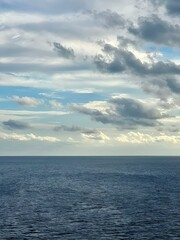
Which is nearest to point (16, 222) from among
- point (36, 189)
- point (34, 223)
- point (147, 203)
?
point (34, 223)

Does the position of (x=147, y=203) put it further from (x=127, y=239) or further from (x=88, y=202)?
(x=127, y=239)

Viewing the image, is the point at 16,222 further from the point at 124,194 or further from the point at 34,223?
the point at 124,194

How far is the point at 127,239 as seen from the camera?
3086 inches

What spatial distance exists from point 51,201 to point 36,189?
3816 cm

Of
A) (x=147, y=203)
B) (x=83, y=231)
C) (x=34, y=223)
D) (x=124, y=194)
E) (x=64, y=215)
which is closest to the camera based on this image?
(x=83, y=231)

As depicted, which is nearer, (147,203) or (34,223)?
(34,223)

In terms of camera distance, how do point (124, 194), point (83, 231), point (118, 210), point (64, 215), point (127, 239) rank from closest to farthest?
point (127, 239) < point (83, 231) < point (64, 215) < point (118, 210) < point (124, 194)

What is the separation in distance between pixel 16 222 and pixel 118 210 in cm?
2946

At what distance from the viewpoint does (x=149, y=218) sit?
325 feet

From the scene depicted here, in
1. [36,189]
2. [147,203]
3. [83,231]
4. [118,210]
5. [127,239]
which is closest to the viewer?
[127,239]

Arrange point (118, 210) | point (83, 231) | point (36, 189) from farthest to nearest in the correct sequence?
point (36, 189)
point (118, 210)
point (83, 231)

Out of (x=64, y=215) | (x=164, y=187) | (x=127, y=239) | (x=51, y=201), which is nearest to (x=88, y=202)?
(x=51, y=201)

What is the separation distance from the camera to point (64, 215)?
338ft

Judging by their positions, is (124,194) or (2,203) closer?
(2,203)
